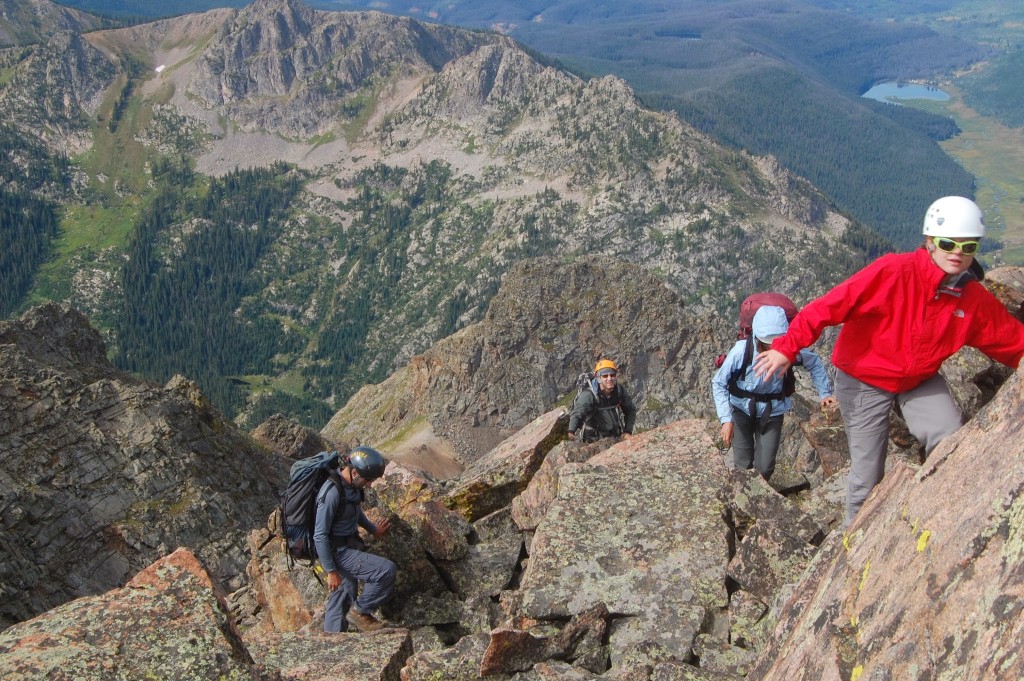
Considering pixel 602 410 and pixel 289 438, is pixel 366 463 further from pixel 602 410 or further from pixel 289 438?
pixel 289 438

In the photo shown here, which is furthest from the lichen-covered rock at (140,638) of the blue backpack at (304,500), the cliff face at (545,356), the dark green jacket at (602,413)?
the cliff face at (545,356)

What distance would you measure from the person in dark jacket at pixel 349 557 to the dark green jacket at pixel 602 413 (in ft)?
27.6

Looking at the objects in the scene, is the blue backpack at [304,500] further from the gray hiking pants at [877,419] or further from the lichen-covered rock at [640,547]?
the gray hiking pants at [877,419]

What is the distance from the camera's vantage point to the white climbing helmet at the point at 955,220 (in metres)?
11.2

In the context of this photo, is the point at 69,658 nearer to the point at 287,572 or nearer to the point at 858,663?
the point at 287,572

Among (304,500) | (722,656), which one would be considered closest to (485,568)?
(304,500)

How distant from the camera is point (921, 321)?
1194cm

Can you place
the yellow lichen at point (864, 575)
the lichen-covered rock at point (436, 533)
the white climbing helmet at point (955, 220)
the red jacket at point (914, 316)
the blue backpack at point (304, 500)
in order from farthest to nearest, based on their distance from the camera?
the lichen-covered rock at point (436, 533) → the blue backpack at point (304, 500) → the red jacket at point (914, 316) → the white climbing helmet at point (955, 220) → the yellow lichen at point (864, 575)

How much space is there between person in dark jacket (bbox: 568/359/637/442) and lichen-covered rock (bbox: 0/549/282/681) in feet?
44.4

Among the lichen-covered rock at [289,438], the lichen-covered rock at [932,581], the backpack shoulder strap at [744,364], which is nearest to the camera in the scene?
the lichen-covered rock at [932,581]

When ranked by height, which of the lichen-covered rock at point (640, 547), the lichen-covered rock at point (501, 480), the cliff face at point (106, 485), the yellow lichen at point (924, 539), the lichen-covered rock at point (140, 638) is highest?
the yellow lichen at point (924, 539)

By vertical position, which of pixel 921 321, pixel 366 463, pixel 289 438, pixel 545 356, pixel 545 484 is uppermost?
pixel 921 321

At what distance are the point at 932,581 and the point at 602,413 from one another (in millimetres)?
15846

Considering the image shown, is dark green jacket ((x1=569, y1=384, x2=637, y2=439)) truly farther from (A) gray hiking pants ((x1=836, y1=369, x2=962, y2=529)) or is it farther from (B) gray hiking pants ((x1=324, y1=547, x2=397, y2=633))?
(A) gray hiking pants ((x1=836, y1=369, x2=962, y2=529))
